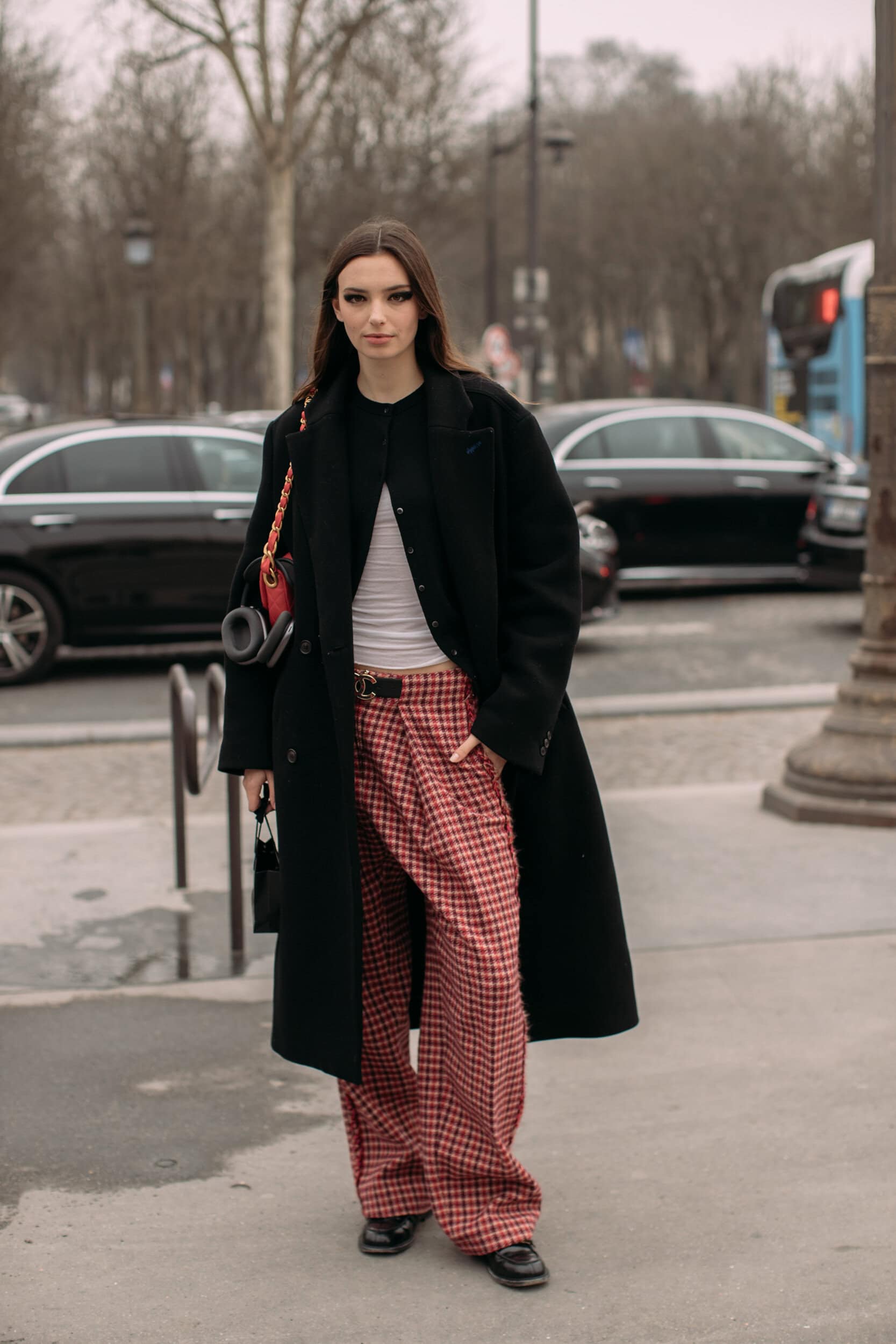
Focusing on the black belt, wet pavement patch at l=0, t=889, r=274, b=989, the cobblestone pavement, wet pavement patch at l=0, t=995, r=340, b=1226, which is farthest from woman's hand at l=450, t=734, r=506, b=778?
the cobblestone pavement

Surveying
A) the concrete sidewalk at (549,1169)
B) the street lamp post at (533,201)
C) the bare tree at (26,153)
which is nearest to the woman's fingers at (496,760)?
the concrete sidewalk at (549,1169)

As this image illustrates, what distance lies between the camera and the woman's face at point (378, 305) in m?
2.90

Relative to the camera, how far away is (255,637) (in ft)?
9.85

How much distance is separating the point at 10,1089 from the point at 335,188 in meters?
34.2

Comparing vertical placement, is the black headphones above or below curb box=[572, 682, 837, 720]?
above

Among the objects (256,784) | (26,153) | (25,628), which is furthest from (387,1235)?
(26,153)

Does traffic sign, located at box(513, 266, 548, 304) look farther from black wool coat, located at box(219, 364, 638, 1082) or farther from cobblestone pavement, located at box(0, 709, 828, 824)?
black wool coat, located at box(219, 364, 638, 1082)

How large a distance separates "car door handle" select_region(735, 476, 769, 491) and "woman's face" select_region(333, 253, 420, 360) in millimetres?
11342

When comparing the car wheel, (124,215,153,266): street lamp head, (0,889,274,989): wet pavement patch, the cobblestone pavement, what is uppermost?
(124,215,153,266): street lamp head

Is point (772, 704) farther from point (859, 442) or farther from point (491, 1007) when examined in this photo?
point (859, 442)

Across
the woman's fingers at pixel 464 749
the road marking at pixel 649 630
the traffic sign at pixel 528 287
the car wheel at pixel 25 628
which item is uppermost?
the traffic sign at pixel 528 287

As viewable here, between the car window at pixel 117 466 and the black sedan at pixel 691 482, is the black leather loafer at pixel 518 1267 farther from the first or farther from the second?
the black sedan at pixel 691 482

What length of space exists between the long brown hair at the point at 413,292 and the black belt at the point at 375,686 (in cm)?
51

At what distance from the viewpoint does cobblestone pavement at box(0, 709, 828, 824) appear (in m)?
7.10
